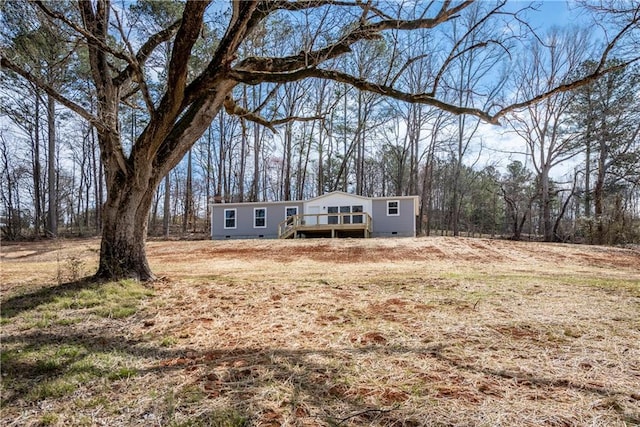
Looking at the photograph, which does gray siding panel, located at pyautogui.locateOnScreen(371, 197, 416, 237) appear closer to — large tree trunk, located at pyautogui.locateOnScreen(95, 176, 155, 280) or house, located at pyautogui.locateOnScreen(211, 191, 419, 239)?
house, located at pyautogui.locateOnScreen(211, 191, 419, 239)

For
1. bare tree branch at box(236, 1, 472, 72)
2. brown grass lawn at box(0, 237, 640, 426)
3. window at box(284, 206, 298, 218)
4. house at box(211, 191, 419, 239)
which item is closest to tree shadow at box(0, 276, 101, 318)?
brown grass lawn at box(0, 237, 640, 426)

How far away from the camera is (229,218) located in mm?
19641

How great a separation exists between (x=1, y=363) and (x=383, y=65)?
6.73m

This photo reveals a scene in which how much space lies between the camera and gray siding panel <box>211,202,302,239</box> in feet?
62.2

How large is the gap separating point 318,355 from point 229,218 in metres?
18.3

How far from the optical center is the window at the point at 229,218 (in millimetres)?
19547

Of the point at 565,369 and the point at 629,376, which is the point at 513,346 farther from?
the point at 629,376

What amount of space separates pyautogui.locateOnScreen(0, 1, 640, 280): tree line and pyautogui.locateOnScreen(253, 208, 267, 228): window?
364cm

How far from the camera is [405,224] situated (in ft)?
57.5

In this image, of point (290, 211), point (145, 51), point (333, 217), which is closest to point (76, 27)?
point (145, 51)

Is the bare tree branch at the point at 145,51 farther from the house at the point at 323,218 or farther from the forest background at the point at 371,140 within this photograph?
the house at the point at 323,218

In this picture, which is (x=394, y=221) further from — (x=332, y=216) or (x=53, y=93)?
(x=53, y=93)

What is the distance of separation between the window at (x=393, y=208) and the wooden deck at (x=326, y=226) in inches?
48.4

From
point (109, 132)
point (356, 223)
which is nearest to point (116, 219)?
point (109, 132)
